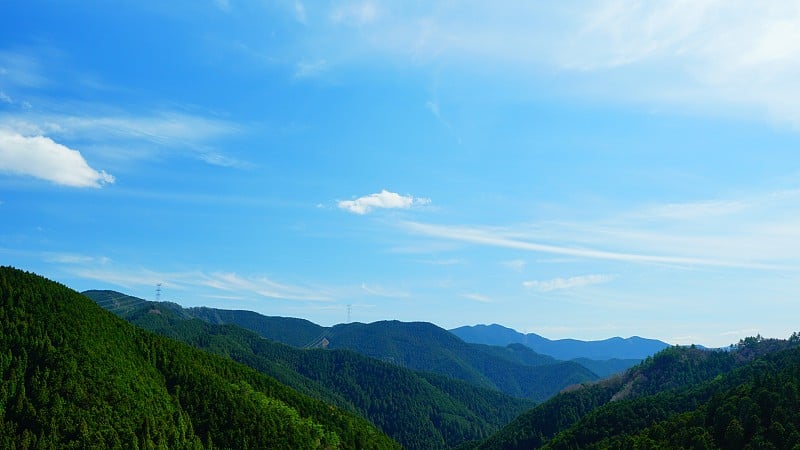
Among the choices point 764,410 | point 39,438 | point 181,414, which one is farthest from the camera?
point 181,414

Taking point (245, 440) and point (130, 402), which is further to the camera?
point (245, 440)

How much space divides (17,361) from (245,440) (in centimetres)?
7528

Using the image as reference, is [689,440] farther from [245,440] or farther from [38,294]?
[38,294]

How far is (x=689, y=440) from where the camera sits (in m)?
182

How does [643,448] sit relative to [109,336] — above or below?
below

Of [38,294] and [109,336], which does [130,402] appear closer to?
[109,336]

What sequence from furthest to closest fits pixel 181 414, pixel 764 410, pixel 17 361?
pixel 181 414 → pixel 764 410 → pixel 17 361

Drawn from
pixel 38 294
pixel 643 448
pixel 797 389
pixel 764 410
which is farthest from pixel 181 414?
pixel 797 389

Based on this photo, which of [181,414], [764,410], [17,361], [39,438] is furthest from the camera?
[181,414]

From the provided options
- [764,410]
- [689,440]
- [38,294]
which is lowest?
[689,440]

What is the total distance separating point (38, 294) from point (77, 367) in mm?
42391

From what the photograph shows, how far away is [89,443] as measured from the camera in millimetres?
154750

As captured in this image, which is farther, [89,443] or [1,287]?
[1,287]

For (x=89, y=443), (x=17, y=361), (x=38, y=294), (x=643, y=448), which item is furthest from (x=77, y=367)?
(x=643, y=448)
